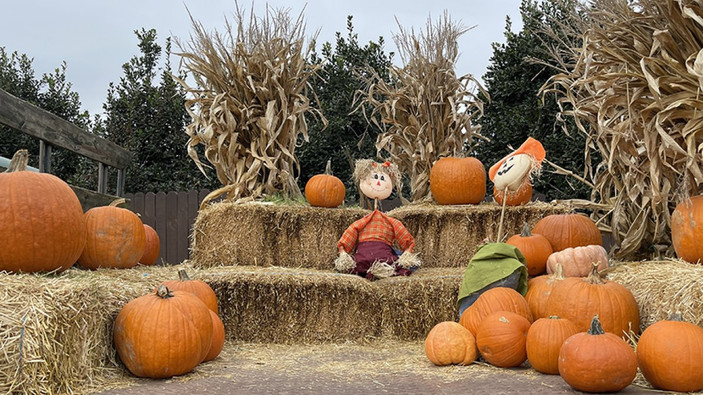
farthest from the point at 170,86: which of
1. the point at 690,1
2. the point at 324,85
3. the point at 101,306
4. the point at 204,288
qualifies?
the point at 690,1

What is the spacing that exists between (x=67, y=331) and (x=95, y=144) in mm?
3622

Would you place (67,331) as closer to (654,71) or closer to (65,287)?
(65,287)

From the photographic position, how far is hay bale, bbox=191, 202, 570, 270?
5.73 metres

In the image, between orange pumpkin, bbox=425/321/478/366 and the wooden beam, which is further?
the wooden beam

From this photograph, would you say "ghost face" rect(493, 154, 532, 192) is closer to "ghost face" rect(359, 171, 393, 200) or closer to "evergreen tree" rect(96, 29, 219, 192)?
"ghost face" rect(359, 171, 393, 200)

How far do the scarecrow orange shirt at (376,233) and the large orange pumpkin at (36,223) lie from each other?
2493mm

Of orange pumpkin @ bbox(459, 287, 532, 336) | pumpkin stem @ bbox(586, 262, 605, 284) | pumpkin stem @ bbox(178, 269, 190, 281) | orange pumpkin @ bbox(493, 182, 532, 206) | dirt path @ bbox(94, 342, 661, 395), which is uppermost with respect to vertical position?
orange pumpkin @ bbox(493, 182, 532, 206)

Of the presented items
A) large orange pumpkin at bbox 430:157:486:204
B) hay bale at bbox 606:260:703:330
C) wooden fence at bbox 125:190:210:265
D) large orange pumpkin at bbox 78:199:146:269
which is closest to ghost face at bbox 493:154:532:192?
large orange pumpkin at bbox 430:157:486:204

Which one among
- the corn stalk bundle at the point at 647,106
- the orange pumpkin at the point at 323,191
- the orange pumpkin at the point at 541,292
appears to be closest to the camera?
the corn stalk bundle at the point at 647,106

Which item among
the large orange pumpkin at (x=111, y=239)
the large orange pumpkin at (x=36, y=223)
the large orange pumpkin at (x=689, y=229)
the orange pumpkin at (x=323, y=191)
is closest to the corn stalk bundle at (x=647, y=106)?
the large orange pumpkin at (x=689, y=229)

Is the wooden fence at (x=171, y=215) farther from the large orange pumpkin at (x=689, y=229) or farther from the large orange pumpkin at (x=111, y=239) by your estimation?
the large orange pumpkin at (x=689, y=229)

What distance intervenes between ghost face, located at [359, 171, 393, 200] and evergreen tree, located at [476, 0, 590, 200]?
3.65 metres

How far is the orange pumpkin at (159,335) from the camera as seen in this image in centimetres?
377

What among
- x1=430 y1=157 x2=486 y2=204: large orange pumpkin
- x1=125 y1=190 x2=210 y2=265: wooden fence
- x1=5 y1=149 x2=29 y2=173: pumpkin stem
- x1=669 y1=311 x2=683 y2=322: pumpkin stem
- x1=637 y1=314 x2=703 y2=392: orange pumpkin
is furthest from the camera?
x1=125 y1=190 x2=210 y2=265: wooden fence
